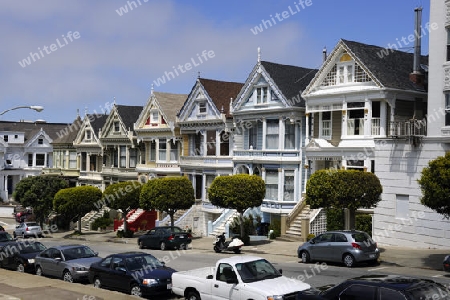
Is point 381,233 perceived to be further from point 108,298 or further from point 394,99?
point 108,298

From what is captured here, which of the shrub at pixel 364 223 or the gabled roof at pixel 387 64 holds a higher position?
the gabled roof at pixel 387 64

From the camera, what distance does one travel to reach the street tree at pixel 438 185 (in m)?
22.5

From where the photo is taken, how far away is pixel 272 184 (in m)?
40.2

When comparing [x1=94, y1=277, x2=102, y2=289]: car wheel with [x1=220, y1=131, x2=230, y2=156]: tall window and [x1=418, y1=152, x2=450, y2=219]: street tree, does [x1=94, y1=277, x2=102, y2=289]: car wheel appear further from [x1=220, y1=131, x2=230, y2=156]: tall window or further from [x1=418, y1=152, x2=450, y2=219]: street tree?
[x1=220, y1=131, x2=230, y2=156]: tall window

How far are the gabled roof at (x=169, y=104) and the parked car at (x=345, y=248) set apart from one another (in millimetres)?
25780

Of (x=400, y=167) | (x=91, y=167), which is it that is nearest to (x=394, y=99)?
(x=400, y=167)

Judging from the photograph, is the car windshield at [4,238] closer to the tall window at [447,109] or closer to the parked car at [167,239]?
the parked car at [167,239]

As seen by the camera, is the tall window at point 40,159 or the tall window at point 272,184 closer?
the tall window at point 272,184

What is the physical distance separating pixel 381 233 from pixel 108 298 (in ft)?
59.5

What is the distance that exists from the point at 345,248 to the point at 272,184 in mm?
15611

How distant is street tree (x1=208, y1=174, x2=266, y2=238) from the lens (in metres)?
34.7

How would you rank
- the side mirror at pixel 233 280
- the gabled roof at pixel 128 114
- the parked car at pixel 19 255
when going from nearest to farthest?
the side mirror at pixel 233 280 < the parked car at pixel 19 255 < the gabled roof at pixel 128 114

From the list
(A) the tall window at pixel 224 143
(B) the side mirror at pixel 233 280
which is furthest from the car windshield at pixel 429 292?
(A) the tall window at pixel 224 143

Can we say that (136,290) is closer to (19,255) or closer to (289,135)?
(19,255)
